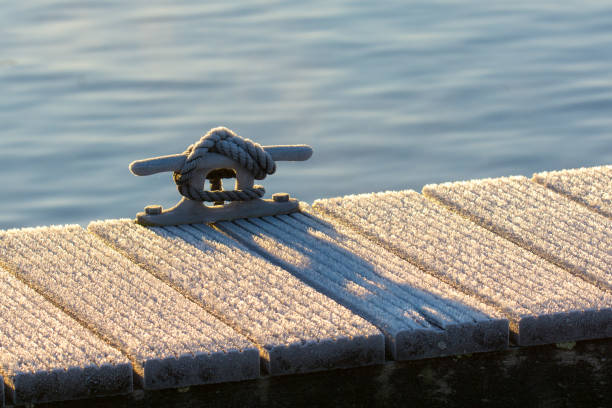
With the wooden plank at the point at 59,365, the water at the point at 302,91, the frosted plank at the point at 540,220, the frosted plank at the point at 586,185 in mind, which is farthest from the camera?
the water at the point at 302,91

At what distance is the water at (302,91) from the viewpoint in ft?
27.5

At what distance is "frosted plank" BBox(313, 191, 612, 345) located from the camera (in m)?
3.83

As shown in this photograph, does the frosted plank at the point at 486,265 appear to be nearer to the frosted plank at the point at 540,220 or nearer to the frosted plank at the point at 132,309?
the frosted plank at the point at 540,220

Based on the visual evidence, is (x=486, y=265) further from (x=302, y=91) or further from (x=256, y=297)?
(x=302, y=91)

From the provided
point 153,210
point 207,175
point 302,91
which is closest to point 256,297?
point 153,210

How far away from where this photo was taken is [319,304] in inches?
153

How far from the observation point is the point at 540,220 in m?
4.71

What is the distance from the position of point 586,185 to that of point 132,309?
196 centimetres

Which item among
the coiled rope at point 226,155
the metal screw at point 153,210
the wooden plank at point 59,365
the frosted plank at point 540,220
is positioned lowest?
the wooden plank at point 59,365

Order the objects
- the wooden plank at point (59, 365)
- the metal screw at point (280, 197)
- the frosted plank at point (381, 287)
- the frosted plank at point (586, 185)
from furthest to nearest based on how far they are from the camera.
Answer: the frosted plank at point (586, 185), the metal screw at point (280, 197), the frosted plank at point (381, 287), the wooden plank at point (59, 365)

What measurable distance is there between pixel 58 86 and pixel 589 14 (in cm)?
471

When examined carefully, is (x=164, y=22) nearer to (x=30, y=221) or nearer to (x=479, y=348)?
(x=30, y=221)

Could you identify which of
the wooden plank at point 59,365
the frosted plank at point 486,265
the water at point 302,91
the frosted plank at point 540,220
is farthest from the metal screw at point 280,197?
the water at point 302,91

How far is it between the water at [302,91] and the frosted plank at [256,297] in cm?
334
